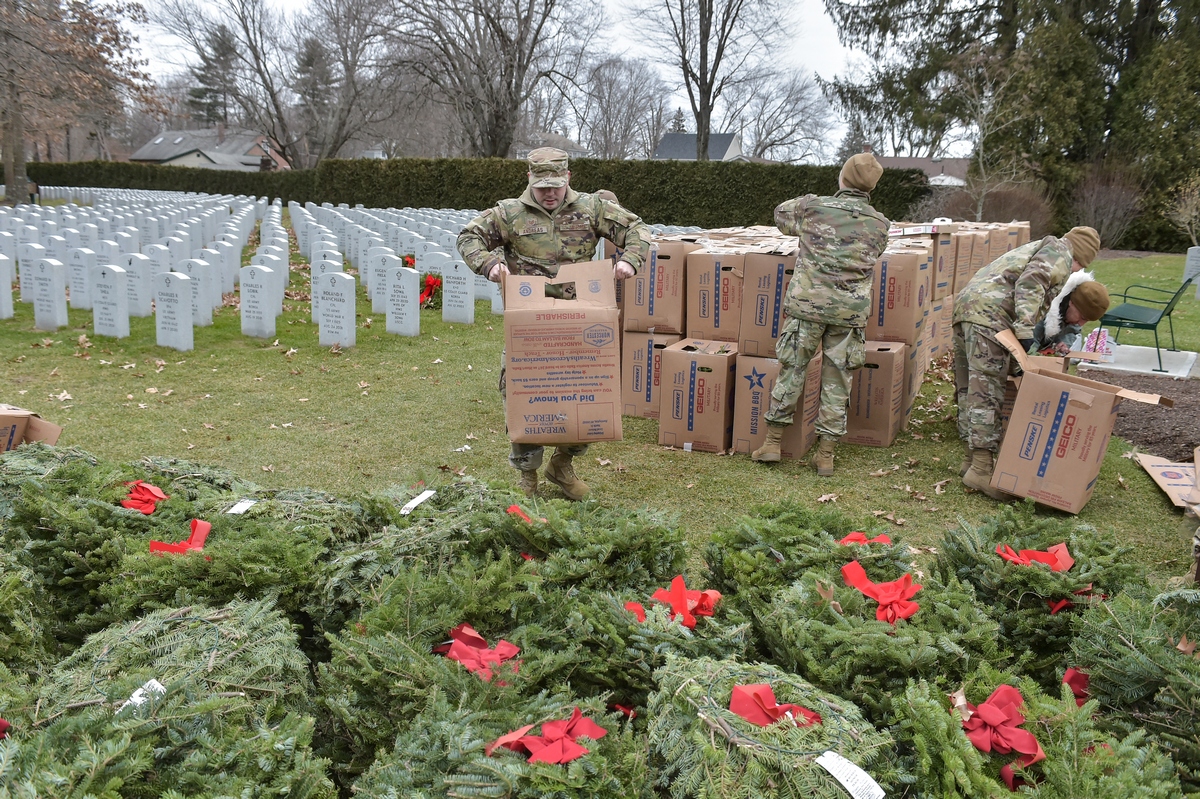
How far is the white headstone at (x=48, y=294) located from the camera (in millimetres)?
9297

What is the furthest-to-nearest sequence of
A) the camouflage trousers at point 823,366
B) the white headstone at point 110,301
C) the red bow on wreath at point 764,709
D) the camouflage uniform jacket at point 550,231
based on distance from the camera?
the white headstone at point 110,301 < the camouflage trousers at point 823,366 < the camouflage uniform jacket at point 550,231 < the red bow on wreath at point 764,709

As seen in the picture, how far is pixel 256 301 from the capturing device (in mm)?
9461

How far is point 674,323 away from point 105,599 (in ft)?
15.8

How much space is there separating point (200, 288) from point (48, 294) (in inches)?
61.3

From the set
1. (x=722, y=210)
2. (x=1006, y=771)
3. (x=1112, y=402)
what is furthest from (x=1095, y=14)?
(x=1006, y=771)

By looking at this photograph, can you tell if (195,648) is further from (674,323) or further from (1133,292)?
(1133,292)

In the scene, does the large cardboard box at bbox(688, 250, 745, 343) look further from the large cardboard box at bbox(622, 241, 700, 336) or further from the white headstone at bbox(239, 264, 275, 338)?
the white headstone at bbox(239, 264, 275, 338)

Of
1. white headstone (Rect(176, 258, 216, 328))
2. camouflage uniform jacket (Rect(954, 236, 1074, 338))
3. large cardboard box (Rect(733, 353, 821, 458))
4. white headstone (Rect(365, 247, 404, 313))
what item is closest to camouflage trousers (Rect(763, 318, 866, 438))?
large cardboard box (Rect(733, 353, 821, 458))

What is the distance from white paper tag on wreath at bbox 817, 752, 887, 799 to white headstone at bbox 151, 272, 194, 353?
8604 millimetres

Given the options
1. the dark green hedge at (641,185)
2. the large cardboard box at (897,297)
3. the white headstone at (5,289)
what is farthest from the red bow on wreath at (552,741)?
the dark green hedge at (641,185)

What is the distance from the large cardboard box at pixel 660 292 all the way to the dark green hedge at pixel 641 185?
16859mm

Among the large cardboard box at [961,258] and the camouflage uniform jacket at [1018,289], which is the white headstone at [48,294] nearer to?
the camouflage uniform jacket at [1018,289]

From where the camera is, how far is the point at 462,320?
11.1 metres

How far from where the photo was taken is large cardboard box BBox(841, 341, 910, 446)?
6344 millimetres
